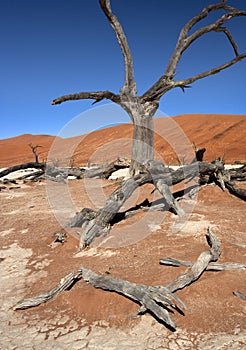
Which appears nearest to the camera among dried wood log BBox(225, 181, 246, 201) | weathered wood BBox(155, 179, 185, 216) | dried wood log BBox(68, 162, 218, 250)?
dried wood log BBox(68, 162, 218, 250)

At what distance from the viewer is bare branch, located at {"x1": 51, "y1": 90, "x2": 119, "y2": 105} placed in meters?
6.75

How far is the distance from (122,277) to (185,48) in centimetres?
645

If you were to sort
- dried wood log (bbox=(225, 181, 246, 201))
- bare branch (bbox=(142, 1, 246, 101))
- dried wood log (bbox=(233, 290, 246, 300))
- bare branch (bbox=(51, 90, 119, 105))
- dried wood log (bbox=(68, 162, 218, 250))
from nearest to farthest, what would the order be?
dried wood log (bbox=(233, 290, 246, 300)), dried wood log (bbox=(68, 162, 218, 250)), dried wood log (bbox=(225, 181, 246, 201)), bare branch (bbox=(51, 90, 119, 105)), bare branch (bbox=(142, 1, 246, 101))

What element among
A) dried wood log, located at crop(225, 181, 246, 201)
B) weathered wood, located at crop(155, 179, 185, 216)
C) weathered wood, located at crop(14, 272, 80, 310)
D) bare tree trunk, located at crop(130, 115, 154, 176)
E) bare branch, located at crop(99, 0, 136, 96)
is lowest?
weathered wood, located at crop(14, 272, 80, 310)

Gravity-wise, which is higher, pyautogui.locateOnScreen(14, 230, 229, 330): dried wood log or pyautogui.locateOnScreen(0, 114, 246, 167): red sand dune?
pyautogui.locateOnScreen(0, 114, 246, 167): red sand dune

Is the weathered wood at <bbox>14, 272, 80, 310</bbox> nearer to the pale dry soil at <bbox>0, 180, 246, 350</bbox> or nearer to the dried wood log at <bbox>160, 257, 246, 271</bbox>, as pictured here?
the pale dry soil at <bbox>0, 180, 246, 350</bbox>

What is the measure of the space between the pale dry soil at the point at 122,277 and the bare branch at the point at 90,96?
2690 millimetres

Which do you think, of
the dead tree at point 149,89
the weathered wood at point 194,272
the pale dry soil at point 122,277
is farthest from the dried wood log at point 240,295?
the dead tree at point 149,89

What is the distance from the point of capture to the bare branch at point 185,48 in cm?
717

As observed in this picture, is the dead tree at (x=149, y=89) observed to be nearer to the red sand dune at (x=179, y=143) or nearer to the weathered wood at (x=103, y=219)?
the weathered wood at (x=103, y=219)

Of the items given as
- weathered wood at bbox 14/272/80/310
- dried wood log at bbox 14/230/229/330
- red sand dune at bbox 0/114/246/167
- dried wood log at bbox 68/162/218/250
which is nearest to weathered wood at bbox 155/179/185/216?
dried wood log at bbox 68/162/218/250

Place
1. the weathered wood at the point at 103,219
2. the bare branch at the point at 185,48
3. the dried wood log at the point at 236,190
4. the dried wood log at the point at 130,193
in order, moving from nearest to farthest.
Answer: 1. the weathered wood at the point at 103,219
2. the dried wood log at the point at 130,193
3. the dried wood log at the point at 236,190
4. the bare branch at the point at 185,48

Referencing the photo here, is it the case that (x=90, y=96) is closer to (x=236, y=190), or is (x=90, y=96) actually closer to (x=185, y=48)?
(x=185, y=48)

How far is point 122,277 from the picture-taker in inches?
131
